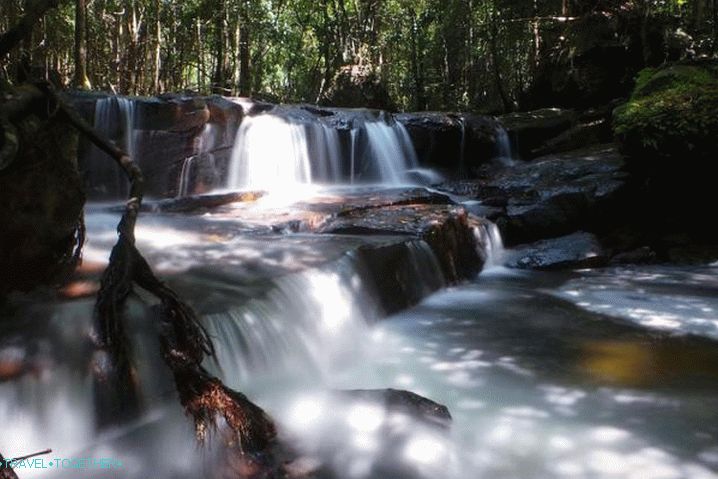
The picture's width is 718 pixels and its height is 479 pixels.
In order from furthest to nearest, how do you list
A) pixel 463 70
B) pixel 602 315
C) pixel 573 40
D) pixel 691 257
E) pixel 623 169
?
pixel 463 70 → pixel 573 40 → pixel 623 169 → pixel 691 257 → pixel 602 315

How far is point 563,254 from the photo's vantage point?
9.18 m

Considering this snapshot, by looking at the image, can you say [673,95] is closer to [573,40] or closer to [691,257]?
[691,257]

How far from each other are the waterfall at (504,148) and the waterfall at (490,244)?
5470mm

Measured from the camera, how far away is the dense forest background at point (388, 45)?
623 inches

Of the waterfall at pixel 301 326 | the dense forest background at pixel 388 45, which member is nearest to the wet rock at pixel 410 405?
the waterfall at pixel 301 326

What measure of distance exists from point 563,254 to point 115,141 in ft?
25.9

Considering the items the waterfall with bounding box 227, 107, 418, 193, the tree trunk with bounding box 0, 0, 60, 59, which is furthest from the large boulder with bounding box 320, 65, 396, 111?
the tree trunk with bounding box 0, 0, 60, 59

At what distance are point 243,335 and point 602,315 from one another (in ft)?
13.7

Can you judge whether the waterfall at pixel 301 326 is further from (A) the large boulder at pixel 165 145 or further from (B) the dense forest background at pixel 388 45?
(B) the dense forest background at pixel 388 45

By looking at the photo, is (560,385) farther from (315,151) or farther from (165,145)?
(315,151)

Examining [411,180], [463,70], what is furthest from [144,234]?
[463,70]

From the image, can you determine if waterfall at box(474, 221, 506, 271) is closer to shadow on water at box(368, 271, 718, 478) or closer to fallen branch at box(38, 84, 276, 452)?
shadow on water at box(368, 271, 718, 478)

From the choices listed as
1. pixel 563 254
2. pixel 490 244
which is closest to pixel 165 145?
pixel 490 244

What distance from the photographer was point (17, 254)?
430 centimetres
